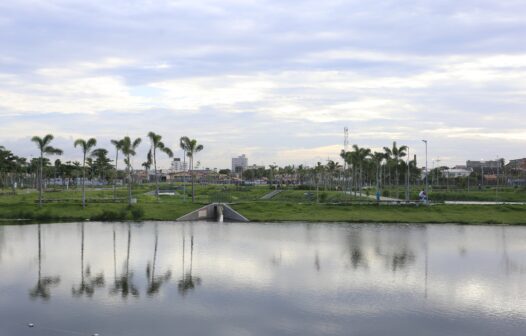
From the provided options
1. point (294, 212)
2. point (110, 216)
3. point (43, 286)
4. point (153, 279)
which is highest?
point (294, 212)

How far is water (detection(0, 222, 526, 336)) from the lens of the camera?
2288cm

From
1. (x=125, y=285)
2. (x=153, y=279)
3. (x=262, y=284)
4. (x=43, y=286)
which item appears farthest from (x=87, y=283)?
(x=262, y=284)

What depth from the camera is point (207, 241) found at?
4753cm

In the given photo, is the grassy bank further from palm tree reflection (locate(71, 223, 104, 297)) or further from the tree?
the tree

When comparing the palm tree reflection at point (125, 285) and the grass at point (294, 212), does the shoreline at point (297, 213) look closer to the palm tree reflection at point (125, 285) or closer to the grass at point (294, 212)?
the grass at point (294, 212)

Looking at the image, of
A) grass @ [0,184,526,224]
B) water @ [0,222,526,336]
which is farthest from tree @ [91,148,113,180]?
water @ [0,222,526,336]

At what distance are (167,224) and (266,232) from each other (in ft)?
47.6

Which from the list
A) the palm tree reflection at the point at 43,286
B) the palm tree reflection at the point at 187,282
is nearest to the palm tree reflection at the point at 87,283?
the palm tree reflection at the point at 43,286

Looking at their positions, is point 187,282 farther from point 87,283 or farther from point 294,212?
point 294,212

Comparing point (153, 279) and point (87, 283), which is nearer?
point (87, 283)

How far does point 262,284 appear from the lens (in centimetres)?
3033

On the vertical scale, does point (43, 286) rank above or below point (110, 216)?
below

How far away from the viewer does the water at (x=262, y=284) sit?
22875mm

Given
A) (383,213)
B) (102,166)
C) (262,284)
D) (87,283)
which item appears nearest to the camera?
(262,284)
